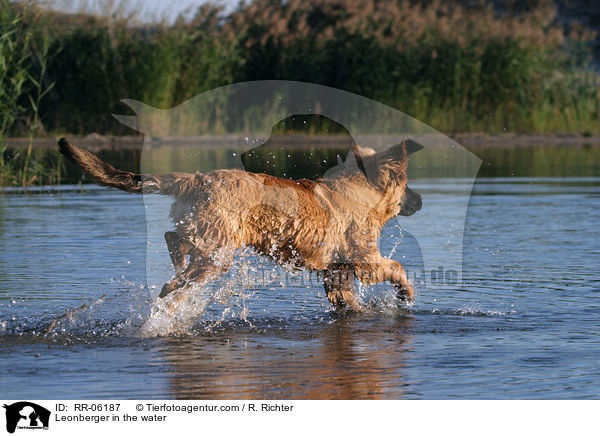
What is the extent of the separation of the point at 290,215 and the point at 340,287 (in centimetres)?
→ 87

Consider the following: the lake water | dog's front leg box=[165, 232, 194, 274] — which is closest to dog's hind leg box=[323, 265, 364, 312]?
the lake water

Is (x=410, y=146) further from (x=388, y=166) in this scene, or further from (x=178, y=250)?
(x=178, y=250)

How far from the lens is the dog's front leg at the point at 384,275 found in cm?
764

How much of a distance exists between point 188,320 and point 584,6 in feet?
130

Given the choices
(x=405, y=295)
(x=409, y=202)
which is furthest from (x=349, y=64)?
(x=405, y=295)

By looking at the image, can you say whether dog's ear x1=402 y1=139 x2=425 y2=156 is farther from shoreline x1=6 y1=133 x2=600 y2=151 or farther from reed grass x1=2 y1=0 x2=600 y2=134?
reed grass x1=2 y1=0 x2=600 y2=134

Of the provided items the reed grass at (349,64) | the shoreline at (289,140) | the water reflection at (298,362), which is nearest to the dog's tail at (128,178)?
the water reflection at (298,362)

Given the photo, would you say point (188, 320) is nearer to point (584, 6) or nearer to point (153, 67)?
point (153, 67)

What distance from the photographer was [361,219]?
761 centimetres

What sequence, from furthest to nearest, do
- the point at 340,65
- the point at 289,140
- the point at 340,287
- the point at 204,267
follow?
the point at 340,65 → the point at 289,140 → the point at 340,287 → the point at 204,267

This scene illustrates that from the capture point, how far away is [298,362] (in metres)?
6.32
